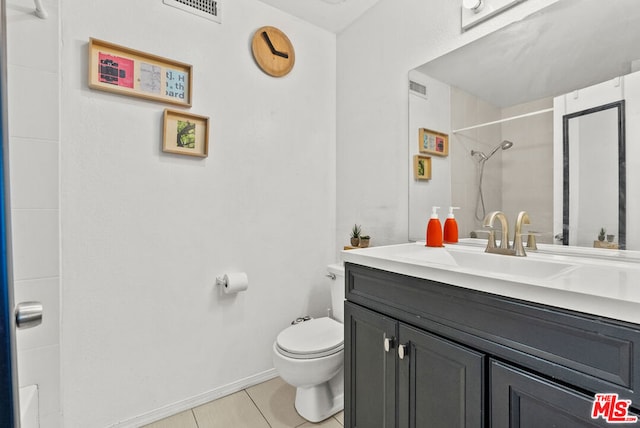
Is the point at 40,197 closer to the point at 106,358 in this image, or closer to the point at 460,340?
the point at 106,358

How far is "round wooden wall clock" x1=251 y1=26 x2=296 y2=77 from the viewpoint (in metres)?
1.85

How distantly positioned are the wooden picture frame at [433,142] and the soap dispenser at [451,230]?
32 centimetres

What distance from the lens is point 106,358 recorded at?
1433mm

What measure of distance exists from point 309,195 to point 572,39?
1519 millimetres

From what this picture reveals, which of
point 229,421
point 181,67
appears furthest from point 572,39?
point 229,421

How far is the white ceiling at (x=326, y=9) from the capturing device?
73.4 inches

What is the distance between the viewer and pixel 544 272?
3.42 ft

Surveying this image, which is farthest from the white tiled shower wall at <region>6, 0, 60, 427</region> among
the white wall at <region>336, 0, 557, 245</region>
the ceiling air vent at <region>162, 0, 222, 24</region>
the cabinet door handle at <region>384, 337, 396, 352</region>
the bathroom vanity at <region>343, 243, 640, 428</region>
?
the white wall at <region>336, 0, 557, 245</region>

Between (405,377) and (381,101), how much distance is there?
153 cm

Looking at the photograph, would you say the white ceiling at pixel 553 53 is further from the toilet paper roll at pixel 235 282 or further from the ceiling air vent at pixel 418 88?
the toilet paper roll at pixel 235 282

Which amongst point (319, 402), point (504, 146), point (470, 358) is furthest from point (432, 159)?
point (319, 402)

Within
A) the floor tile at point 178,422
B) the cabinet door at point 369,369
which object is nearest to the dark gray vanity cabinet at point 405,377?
the cabinet door at point 369,369

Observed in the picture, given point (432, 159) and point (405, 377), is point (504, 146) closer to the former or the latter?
point (432, 159)

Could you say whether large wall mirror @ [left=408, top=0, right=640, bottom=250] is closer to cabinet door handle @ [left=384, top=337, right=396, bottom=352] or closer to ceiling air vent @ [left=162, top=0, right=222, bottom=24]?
cabinet door handle @ [left=384, top=337, right=396, bottom=352]
